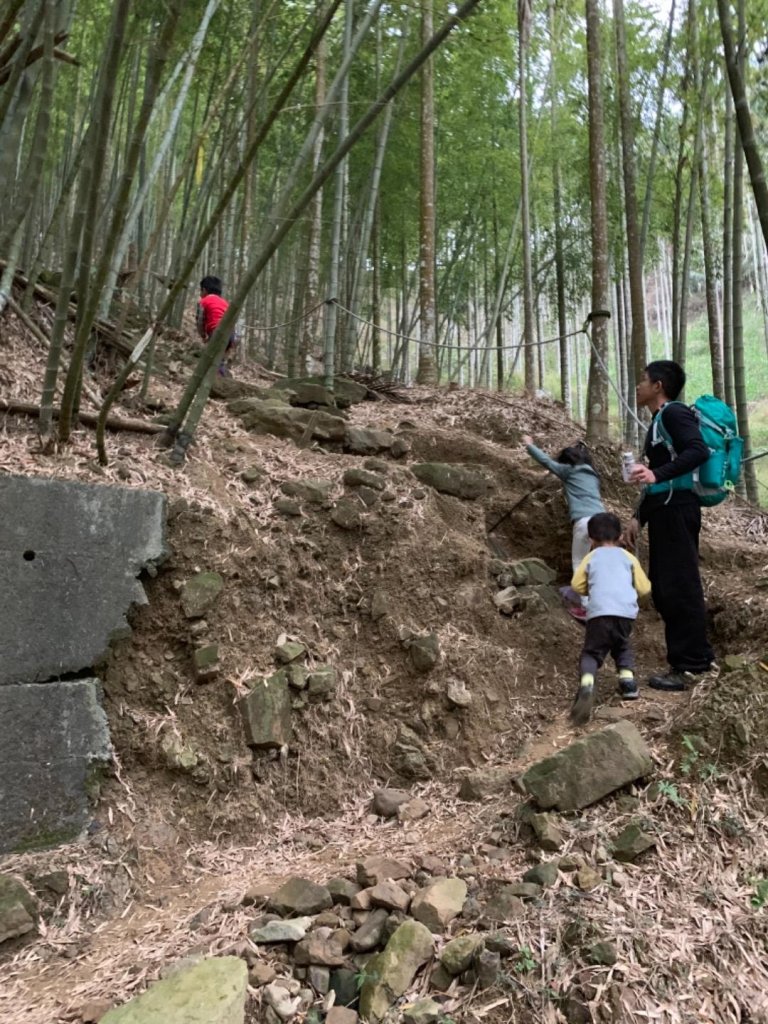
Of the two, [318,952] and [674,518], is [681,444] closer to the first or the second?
[674,518]

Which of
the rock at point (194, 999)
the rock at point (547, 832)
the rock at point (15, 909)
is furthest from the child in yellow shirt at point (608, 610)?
the rock at point (15, 909)

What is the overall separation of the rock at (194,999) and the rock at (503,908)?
660mm

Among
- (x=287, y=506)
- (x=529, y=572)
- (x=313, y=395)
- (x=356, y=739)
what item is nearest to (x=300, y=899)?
(x=356, y=739)

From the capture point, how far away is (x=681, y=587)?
2965 millimetres

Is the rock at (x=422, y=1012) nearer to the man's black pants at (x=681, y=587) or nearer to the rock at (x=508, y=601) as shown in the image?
the man's black pants at (x=681, y=587)

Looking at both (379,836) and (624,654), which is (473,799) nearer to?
(379,836)

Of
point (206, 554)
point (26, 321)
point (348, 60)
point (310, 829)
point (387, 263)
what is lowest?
point (310, 829)

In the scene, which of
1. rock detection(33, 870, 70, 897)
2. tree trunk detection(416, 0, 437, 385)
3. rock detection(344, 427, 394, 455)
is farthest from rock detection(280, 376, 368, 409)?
rock detection(33, 870, 70, 897)

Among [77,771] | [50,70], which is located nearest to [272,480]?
[77,771]

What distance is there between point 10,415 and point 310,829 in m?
2.18

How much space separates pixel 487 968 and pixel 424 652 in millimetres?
1463

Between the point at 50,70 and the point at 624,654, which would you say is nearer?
the point at 50,70

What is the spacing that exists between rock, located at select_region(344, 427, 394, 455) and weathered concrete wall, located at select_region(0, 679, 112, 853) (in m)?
Answer: 2.25

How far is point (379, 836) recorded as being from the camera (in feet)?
7.91
